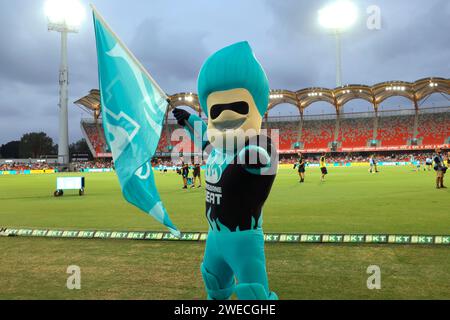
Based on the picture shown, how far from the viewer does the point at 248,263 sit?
9.55ft

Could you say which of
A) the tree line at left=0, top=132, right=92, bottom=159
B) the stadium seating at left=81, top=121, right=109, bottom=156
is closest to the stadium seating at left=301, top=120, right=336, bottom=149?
the stadium seating at left=81, top=121, right=109, bottom=156

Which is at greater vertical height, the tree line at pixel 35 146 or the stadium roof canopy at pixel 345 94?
the stadium roof canopy at pixel 345 94

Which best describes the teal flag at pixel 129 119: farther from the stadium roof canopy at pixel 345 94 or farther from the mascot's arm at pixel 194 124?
the stadium roof canopy at pixel 345 94

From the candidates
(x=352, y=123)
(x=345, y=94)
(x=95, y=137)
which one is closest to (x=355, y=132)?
(x=352, y=123)

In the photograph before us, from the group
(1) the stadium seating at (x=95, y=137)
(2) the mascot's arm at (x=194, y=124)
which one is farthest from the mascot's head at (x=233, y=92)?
(1) the stadium seating at (x=95, y=137)

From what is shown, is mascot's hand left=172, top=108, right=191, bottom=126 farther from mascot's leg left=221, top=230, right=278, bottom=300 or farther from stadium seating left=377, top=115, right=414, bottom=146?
stadium seating left=377, top=115, right=414, bottom=146

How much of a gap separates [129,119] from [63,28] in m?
54.9

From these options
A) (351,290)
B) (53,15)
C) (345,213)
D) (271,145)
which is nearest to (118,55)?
(271,145)

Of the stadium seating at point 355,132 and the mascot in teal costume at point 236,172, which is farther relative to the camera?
the stadium seating at point 355,132

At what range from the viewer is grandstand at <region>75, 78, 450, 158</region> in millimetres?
54156

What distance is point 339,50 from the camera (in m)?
51.4

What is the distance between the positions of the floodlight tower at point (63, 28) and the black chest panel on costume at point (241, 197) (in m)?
44.2

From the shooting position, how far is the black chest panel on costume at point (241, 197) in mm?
3031
